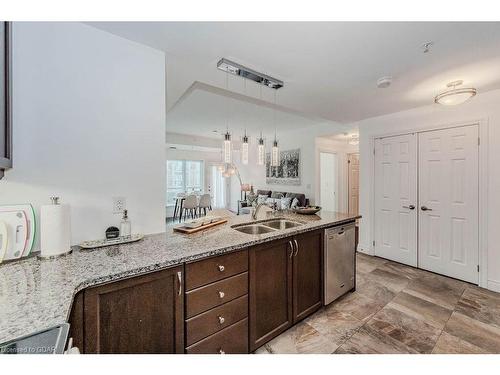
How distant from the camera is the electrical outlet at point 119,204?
5.25 feet

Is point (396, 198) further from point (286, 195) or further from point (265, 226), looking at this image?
point (286, 195)

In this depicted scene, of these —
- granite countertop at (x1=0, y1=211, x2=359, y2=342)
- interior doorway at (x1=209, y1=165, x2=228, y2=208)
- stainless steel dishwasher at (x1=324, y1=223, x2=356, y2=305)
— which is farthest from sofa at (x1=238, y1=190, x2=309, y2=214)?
granite countertop at (x1=0, y1=211, x2=359, y2=342)

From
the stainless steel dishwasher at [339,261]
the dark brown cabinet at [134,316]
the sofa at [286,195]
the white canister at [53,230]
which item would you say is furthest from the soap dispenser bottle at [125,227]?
the sofa at [286,195]

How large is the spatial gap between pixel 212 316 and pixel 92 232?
100 centimetres

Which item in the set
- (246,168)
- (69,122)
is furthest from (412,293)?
(246,168)

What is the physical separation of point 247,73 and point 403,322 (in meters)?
2.76

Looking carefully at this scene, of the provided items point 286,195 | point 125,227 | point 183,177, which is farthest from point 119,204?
point 183,177

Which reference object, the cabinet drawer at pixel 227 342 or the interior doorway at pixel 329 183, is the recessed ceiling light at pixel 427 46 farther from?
the interior doorway at pixel 329 183

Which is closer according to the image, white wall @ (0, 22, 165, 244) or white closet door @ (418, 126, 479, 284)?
white wall @ (0, 22, 165, 244)

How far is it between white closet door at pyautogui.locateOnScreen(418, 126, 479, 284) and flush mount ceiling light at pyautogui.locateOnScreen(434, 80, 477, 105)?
0.81 metres

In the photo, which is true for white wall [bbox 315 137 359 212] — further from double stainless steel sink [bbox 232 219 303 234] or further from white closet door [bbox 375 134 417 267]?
double stainless steel sink [bbox 232 219 303 234]

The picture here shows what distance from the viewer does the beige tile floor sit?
1.72 metres

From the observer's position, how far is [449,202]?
9.64 feet
